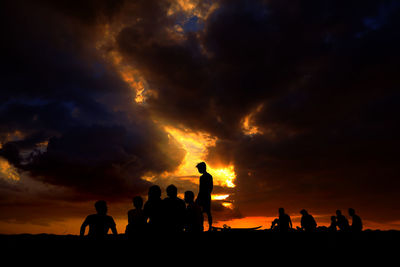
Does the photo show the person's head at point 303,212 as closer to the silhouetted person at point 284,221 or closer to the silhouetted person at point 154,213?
the silhouetted person at point 284,221

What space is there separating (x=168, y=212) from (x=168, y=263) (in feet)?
3.31

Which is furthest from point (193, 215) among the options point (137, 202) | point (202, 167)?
point (202, 167)

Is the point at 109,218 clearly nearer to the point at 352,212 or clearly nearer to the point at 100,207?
the point at 100,207

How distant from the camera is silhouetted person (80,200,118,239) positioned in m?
6.42

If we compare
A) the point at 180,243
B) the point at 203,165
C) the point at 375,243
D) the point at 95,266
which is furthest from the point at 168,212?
the point at 375,243

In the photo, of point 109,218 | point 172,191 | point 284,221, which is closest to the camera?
point 172,191

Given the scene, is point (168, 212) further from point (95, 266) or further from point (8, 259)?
point (8, 259)

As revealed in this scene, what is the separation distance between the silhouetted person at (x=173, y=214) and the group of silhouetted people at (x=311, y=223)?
9.10 m

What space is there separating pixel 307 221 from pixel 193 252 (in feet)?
37.3

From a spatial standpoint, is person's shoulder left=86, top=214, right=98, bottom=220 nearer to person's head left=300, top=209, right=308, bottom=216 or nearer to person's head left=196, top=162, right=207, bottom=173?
person's head left=196, top=162, right=207, bottom=173

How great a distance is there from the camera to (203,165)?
9969 mm

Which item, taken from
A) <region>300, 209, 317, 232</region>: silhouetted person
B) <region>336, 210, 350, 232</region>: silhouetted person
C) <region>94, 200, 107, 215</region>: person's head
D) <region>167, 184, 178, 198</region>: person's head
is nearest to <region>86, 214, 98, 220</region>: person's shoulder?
<region>94, 200, 107, 215</region>: person's head

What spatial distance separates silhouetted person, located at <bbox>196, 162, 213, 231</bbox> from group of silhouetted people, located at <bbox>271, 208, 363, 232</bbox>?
17.0 feet

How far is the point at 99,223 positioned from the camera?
6.51 meters
